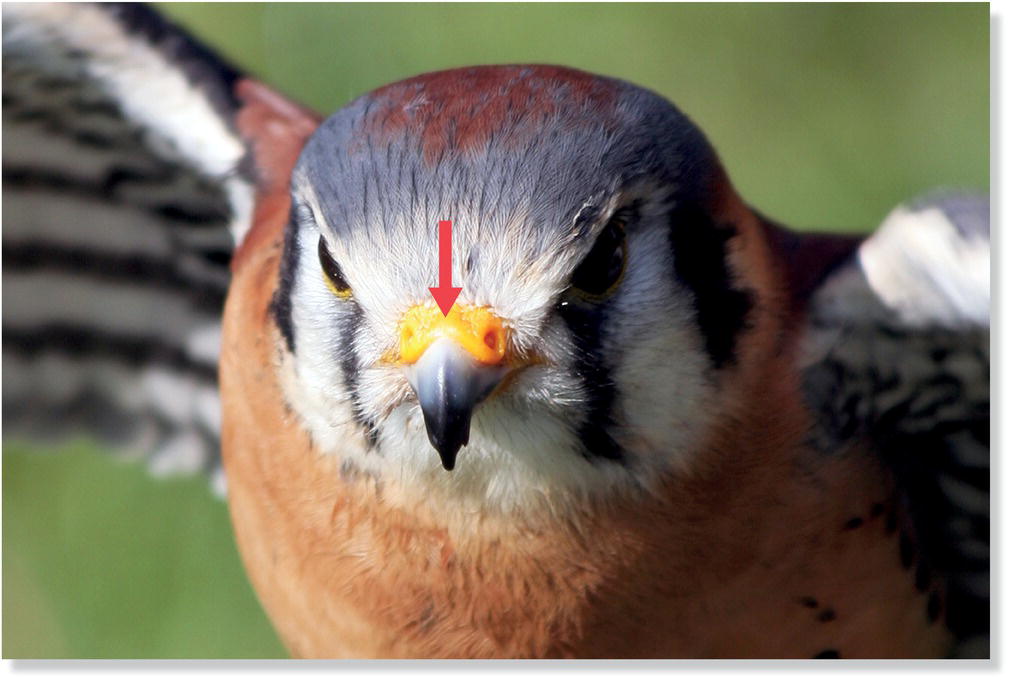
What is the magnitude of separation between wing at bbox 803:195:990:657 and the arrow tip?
596mm

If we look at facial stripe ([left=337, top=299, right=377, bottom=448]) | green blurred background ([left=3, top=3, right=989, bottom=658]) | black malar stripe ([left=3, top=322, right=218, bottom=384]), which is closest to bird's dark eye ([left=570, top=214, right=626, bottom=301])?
facial stripe ([left=337, top=299, right=377, bottom=448])

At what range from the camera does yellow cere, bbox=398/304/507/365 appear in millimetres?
1416

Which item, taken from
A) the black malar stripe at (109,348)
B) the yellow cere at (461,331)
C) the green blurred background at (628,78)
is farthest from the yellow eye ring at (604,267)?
the black malar stripe at (109,348)

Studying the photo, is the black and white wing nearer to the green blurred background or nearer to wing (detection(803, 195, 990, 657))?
the green blurred background

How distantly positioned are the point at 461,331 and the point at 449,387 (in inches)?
2.6

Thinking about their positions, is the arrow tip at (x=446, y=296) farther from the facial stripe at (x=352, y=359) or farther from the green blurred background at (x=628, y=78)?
the green blurred background at (x=628, y=78)

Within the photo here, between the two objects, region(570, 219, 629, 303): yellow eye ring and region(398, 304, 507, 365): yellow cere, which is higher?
region(570, 219, 629, 303): yellow eye ring

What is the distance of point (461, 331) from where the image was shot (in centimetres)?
142

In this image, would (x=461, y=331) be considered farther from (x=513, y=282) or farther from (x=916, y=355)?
(x=916, y=355)

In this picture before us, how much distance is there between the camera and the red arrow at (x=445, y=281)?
1444 millimetres

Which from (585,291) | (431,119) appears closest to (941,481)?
(585,291)

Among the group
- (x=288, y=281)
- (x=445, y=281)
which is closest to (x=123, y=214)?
(x=288, y=281)

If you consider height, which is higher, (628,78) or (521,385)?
(628,78)

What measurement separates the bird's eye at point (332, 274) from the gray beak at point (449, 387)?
0.57ft
